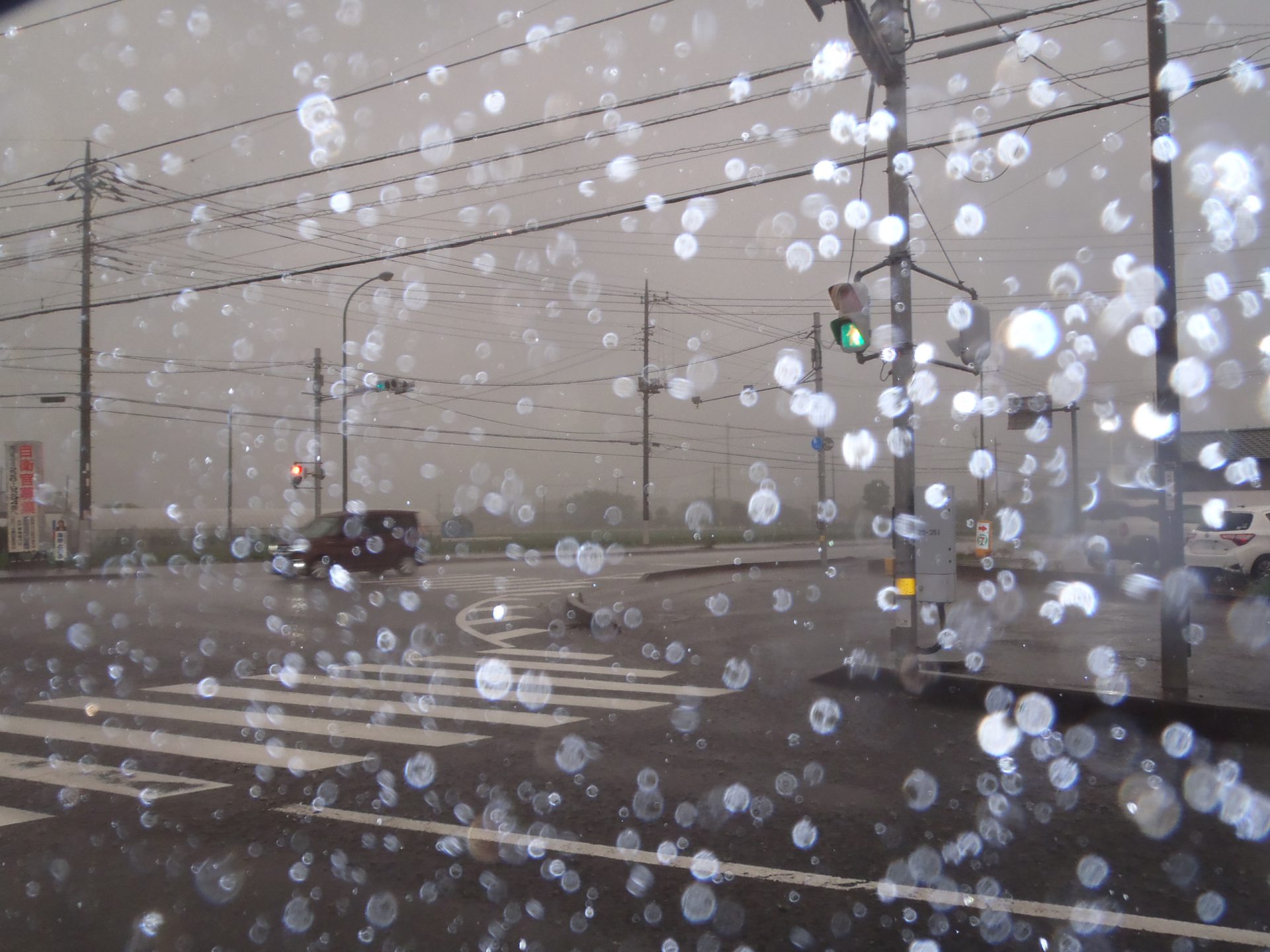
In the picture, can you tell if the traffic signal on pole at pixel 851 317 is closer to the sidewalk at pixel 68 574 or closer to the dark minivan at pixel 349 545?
the dark minivan at pixel 349 545

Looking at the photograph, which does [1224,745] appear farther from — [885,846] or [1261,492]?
[1261,492]

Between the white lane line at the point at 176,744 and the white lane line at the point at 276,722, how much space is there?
1.64ft

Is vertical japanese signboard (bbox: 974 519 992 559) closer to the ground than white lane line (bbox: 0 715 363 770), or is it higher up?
higher up

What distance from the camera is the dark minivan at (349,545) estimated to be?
25891 millimetres

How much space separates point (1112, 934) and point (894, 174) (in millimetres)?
8282

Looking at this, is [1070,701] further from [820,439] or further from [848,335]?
[820,439]

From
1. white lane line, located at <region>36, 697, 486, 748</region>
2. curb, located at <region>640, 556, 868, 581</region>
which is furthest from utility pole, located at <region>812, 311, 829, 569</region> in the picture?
white lane line, located at <region>36, 697, 486, 748</region>

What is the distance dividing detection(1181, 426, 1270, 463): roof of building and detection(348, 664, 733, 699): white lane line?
33.7 meters

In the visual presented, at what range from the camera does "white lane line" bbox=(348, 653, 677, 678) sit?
36.3ft

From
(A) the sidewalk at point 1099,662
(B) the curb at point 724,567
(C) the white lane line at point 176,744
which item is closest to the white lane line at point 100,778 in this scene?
(C) the white lane line at point 176,744

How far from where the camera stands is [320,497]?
119 feet

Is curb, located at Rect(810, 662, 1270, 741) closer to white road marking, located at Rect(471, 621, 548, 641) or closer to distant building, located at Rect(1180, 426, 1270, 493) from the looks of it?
white road marking, located at Rect(471, 621, 548, 641)

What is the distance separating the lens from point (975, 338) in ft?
34.7

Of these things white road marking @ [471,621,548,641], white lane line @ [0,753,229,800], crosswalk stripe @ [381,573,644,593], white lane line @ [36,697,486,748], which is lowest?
crosswalk stripe @ [381,573,644,593]
